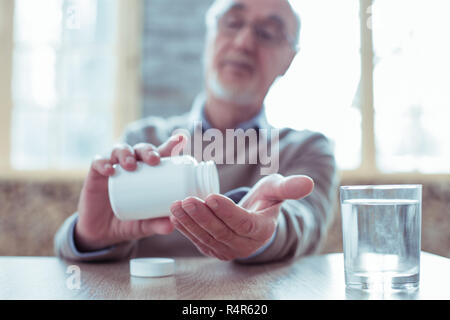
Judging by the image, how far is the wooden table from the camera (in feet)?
Answer: 1.29

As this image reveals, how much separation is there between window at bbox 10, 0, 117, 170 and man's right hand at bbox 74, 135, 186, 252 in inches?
54.3

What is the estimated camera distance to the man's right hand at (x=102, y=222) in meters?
0.59

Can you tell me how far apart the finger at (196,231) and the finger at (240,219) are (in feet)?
0.10

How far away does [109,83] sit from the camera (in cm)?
202

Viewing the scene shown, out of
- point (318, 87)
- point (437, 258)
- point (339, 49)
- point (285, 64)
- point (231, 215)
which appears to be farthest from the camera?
point (339, 49)

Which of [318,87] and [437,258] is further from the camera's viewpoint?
[318,87]

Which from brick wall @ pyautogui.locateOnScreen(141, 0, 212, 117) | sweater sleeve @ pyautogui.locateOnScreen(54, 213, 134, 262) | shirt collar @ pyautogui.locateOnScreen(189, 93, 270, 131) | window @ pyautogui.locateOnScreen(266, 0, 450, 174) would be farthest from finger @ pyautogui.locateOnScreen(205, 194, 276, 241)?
brick wall @ pyautogui.locateOnScreen(141, 0, 212, 117)

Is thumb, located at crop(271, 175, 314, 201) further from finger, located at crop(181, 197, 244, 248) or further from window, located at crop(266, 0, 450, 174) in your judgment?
window, located at crop(266, 0, 450, 174)

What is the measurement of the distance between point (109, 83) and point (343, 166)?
1.12 metres

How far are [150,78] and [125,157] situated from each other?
1.56 metres

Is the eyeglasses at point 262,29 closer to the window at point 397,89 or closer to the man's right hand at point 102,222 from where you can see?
the man's right hand at point 102,222

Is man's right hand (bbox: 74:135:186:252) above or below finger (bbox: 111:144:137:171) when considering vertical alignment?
below
